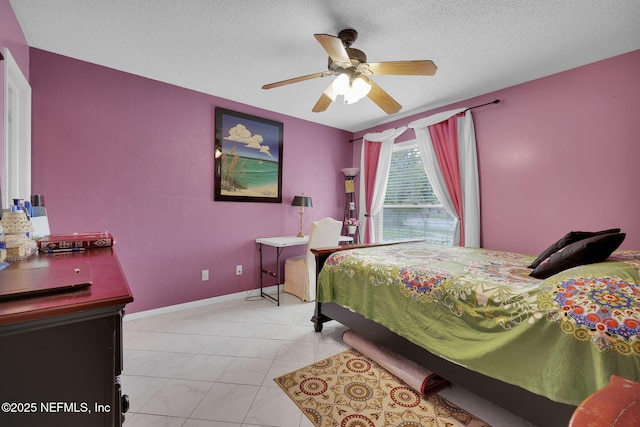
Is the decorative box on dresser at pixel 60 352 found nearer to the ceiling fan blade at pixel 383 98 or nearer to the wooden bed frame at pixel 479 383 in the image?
the wooden bed frame at pixel 479 383

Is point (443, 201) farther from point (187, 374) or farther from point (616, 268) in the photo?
point (187, 374)

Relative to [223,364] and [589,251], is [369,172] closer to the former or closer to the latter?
[589,251]

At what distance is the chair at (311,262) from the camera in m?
3.12

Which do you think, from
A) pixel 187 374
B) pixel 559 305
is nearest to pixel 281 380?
pixel 187 374

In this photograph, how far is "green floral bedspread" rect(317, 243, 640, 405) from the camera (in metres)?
1.03

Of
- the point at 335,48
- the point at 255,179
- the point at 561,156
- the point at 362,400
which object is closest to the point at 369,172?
the point at 255,179

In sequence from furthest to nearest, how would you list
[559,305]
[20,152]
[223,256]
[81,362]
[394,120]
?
[394,120] < [223,256] < [20,152] < [559,305] < [81,362]

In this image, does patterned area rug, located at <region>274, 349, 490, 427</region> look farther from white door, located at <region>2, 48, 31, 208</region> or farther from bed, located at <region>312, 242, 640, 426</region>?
white door, located at <region>2, 48, 31, 208</region>

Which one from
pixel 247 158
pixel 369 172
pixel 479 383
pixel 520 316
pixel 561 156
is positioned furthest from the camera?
pixel 369 172

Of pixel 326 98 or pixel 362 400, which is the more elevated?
pixel 326 98

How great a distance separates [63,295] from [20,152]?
2279mm

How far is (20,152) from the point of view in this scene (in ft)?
6.95

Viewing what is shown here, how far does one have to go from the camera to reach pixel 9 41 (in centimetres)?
172

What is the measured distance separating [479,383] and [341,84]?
1957 mm
